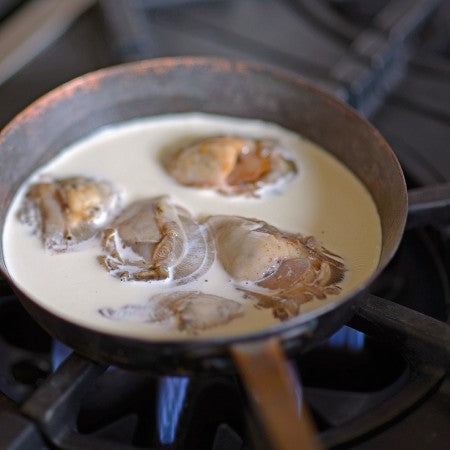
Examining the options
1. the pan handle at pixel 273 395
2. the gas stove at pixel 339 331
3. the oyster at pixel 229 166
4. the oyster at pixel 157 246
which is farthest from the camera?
the oyster at pixel 229 166

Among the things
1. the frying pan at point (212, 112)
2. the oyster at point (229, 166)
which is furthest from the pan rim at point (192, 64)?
the oyster at point (229, 166)

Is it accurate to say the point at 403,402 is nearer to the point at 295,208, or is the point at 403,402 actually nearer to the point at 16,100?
the point at 295,208

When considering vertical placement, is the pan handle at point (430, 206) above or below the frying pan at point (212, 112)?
below

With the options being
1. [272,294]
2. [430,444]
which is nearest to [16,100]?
[272,294]

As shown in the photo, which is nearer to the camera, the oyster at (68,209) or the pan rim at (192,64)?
the pan rim at (192,64)

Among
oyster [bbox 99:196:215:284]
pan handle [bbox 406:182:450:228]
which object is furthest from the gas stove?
oyster [bbox 99:196:215:284]

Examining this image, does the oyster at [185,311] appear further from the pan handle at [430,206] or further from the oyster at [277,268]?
the pan handle at [430,206]

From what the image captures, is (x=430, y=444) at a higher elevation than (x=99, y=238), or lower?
lower
